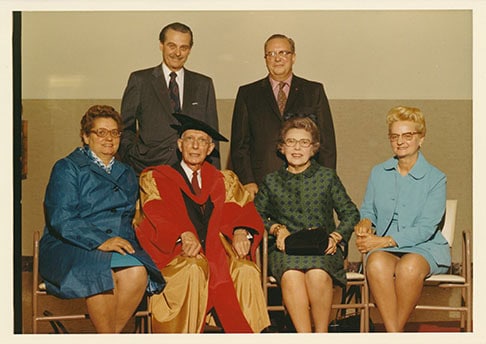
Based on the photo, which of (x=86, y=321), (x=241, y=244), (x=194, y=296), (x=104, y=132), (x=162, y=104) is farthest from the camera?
(x=86, y=321)

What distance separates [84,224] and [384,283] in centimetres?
200

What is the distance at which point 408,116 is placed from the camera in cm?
623

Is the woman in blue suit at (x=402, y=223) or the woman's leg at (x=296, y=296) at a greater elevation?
the woman in blue suit at (x=402, y=223)

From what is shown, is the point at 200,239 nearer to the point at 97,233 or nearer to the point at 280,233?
the point at 280,233

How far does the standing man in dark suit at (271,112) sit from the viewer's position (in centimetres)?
633

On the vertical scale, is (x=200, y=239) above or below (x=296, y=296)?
above

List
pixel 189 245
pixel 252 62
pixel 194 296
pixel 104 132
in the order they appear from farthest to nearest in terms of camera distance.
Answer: pixel 252 62 < pixel 104 132 < pixel 189 245 < pixel 194 296

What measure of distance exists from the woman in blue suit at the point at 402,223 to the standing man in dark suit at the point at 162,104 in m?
1.18

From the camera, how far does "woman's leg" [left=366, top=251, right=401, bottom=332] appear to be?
5.99 meters

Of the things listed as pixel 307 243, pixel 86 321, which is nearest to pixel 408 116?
pixel 307 243

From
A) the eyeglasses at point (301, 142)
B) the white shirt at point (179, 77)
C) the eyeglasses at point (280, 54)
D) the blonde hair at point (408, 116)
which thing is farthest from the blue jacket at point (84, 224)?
the blonde hair at point (408, 116)

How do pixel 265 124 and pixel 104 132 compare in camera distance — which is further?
pixel 265 124

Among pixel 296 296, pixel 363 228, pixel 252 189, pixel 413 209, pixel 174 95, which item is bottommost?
pixel 296 296

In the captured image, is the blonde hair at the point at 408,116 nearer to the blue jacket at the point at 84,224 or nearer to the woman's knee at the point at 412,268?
the woman's knee at the point at 412,268
